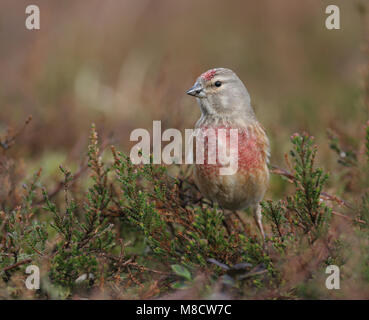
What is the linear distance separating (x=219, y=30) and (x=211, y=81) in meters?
7.29

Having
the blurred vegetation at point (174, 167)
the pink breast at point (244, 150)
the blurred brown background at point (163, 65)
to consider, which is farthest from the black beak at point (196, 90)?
the blurred brown background at point (163, 65)

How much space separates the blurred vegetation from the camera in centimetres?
228

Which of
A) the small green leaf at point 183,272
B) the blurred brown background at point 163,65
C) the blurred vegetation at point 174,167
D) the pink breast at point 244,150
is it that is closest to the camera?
the small green leaf at point 183,272

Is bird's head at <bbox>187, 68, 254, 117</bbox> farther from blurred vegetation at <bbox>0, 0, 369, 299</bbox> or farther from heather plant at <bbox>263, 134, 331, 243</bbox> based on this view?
heather plant at <bbox>263, 134, 331, 243</bbox>

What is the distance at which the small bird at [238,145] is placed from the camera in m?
2.78

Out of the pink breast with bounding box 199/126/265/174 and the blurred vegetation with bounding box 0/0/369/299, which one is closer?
the blurred vegetation with bounding box 0/0/369/299

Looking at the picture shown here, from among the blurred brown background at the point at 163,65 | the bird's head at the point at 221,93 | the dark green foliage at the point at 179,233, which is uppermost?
the blurred brown background at the point at 163,65

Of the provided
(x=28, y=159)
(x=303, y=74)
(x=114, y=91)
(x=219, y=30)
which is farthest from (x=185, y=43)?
(x=28, y=159)

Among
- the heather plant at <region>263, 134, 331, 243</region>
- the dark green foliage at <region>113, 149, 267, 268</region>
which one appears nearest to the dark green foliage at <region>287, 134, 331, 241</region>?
the heather plant at <region>263, 134, 331, 243</region>

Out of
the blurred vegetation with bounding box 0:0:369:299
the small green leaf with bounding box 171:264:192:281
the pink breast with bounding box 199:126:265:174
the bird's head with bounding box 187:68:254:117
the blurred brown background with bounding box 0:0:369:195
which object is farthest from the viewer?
the blurred brown background with bounding box 0:0:369:195

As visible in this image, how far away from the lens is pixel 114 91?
658 centimetres

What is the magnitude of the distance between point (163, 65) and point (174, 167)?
1.18 metres

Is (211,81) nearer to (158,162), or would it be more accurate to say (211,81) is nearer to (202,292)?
(158,162)

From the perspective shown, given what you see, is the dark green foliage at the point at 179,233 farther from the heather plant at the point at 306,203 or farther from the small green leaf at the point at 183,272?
the heather plant at the point at 306,203
